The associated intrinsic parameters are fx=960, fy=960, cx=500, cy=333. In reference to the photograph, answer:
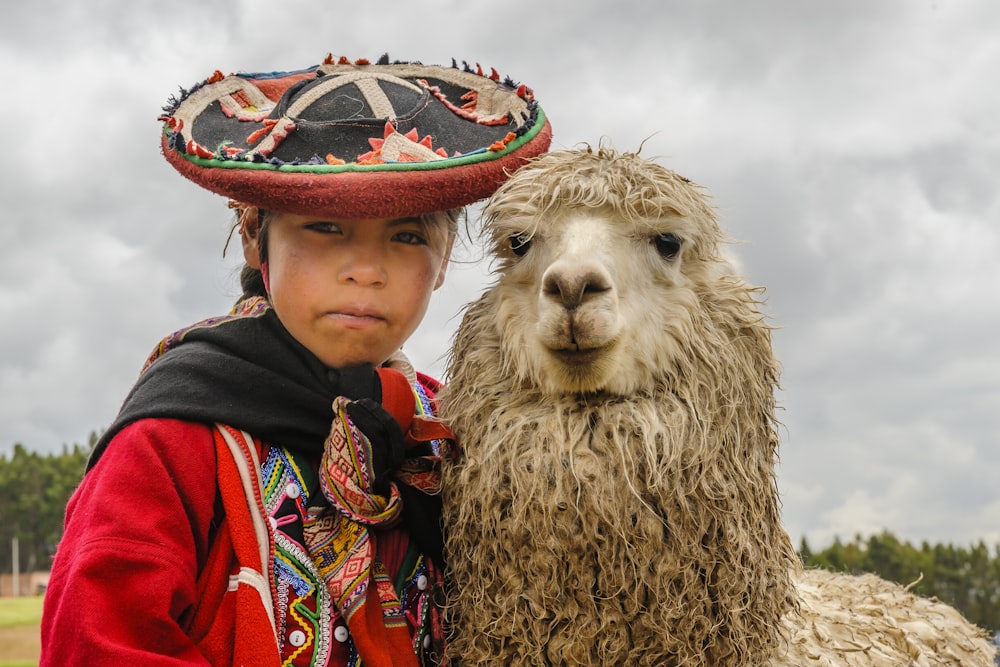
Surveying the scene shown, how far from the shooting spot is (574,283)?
212 centimetres

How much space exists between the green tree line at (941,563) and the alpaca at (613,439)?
6.07 metres

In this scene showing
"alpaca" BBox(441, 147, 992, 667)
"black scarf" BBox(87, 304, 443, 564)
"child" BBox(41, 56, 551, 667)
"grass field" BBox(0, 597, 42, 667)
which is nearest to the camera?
"child" BBox(41, 56, 551, 667)

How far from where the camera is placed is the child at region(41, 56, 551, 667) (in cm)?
207

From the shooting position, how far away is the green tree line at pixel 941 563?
385 inches

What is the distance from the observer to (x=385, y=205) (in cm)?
229

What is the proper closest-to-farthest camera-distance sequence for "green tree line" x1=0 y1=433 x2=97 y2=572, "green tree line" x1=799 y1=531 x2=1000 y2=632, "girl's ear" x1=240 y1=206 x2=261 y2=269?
"girl's ear" x1=240 y1=206 x2=261 y2=269, "green tree line" x1=799 y1=531 x2=1000 y2=632, "green tree line" x1=0 y1=433 x2=97 y2=572

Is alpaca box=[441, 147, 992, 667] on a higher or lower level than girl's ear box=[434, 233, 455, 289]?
lower

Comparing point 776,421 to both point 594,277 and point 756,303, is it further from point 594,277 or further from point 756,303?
point 594,277

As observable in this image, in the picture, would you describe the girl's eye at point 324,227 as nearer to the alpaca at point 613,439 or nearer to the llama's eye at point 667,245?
the alpaca at point 613,439

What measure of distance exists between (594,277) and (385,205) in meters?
0.54

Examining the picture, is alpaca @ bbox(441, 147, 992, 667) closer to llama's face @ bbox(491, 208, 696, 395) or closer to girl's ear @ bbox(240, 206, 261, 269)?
llama's face @ bbox(491, 208, 696, 395)

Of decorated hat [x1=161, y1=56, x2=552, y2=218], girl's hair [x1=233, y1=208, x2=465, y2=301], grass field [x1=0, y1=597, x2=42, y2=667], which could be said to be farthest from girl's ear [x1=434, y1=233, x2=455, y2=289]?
grass field [x1=0, y1=597, x2=42, y2=667]

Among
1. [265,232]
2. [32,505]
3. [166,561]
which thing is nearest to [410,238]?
[265,232]

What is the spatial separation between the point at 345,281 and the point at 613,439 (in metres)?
0.78
